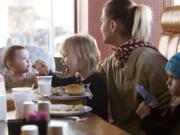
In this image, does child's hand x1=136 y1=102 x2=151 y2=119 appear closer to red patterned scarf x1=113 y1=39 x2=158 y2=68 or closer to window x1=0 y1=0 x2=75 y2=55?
red patterned scarf x1=113 y1=39 x2=158 y2=68

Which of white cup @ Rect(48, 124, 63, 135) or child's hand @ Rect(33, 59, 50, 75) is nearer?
white cup @ Rect(48, 124, 63, 135)

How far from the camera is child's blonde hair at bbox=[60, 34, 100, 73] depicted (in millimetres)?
2404

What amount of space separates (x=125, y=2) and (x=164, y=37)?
51 centimetres

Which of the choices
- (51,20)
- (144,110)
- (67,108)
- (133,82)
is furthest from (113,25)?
(51,20)

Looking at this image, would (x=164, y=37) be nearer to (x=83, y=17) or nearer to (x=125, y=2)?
(x=125, y=2)

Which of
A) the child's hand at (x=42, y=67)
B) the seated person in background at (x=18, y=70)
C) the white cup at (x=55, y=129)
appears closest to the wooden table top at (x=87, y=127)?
the white cup at (x=55, y=129)

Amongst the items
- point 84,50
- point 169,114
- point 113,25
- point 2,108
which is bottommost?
point 169,114

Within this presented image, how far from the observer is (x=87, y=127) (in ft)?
4.92

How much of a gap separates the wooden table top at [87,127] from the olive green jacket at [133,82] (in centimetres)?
53

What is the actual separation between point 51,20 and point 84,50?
1.49 meters

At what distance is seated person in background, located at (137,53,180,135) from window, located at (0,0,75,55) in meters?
2.07

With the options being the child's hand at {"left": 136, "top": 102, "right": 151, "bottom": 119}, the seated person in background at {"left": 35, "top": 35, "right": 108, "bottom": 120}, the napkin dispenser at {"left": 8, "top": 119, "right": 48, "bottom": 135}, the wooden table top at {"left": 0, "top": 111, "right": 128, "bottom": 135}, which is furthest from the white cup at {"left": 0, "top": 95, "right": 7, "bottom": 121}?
the seated person in background at {"left": 35, "top": 35, "right": 108, "bottom": 120}

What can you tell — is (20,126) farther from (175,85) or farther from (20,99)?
(175,85)

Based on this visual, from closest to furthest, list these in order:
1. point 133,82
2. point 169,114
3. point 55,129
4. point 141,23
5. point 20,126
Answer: point 55,129 < point 20,126 < point 169,114 < point 133,82 < point 141,23
